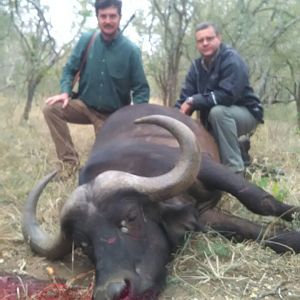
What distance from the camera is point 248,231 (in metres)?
4.17

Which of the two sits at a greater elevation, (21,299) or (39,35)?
(39,35)

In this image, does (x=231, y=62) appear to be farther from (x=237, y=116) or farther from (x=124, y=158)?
(x=124, y=158)

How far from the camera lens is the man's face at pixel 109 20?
590 cm

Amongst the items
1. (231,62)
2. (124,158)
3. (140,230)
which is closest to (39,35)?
(231,62)

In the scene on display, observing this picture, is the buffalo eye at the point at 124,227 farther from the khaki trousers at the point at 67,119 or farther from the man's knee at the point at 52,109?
the man's knee at the point at 52,109

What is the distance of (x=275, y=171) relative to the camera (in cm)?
622

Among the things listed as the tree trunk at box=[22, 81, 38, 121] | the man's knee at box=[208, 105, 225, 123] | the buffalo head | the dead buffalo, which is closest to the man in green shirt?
the man's knee at box=[208, 105, 225, 123]

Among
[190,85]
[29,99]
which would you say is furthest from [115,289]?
[29,99]

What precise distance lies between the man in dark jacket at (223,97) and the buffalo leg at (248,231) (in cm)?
118

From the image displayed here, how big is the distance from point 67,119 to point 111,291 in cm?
374

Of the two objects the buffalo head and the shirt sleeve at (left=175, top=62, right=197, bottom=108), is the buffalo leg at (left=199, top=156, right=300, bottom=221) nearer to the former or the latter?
the buffalo head

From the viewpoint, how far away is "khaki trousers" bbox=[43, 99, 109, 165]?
6.40 m

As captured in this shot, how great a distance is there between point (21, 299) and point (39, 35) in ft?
26.4

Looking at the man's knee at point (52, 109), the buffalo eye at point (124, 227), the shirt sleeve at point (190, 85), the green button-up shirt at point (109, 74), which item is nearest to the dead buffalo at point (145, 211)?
the buffalo eye at point (124, 227)
